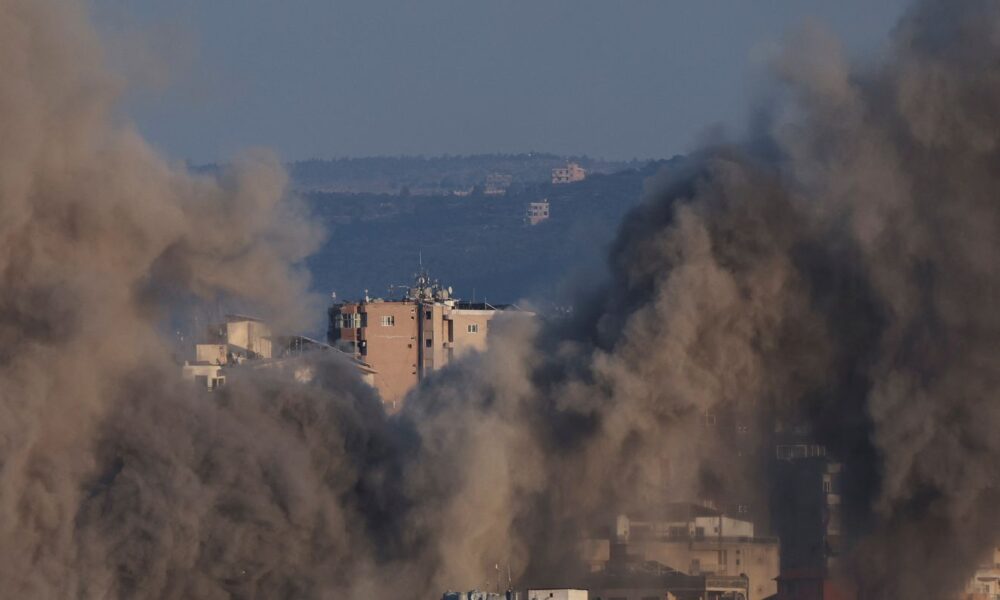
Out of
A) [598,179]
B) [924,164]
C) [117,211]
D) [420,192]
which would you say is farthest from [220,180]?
[420,192]

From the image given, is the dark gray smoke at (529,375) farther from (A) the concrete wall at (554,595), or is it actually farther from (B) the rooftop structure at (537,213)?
(B) the rooftop structure at (537,213)

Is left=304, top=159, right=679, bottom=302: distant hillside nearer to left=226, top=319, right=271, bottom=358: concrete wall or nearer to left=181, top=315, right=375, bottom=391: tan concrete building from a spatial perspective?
left=226, top=319, right=271, bottom=358: concrete wall

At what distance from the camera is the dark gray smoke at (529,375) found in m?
42.9

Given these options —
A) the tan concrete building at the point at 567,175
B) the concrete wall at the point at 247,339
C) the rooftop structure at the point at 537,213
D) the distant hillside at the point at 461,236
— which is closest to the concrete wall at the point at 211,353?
the concrete wall at the point at 247,339

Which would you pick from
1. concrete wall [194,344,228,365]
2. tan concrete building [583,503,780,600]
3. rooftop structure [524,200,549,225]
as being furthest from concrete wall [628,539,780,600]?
rooftop structure [524,200,549,225]

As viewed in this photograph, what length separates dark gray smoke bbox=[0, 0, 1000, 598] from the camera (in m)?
42.9

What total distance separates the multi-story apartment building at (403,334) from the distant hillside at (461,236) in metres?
56.6

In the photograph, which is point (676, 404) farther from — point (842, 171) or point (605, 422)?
point (842, 171)

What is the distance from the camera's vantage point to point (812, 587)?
4734 cm

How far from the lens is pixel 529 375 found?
46000mm

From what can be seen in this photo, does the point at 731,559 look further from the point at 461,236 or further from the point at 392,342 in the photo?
the point at 461,236

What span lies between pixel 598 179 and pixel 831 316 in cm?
11649

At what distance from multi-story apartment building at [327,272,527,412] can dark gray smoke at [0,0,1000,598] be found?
Result: 19291 mm

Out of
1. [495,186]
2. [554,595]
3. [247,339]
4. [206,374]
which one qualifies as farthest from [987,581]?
[495,186]
